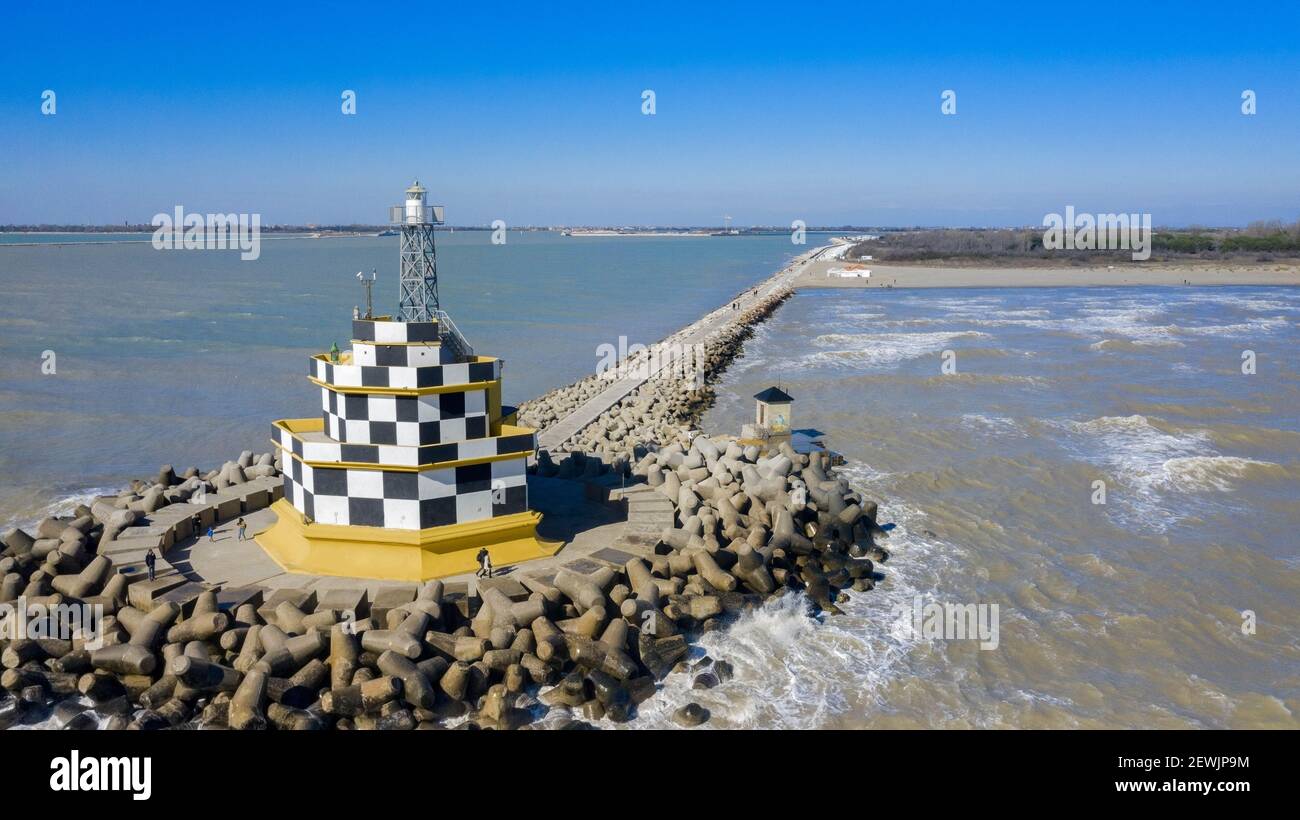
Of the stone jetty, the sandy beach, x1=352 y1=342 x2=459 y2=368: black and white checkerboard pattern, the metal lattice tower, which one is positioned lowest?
the stone jetty

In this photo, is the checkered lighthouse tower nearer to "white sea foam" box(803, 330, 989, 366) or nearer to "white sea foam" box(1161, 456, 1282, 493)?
"white sea foam" box(1161, 456, 1282, 493)

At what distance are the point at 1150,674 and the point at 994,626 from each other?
2.23 meters

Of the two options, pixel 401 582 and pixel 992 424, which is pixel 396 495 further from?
pixel 992 424

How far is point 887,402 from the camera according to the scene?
31625 mm

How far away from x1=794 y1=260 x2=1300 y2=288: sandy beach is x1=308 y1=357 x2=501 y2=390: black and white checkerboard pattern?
79.0m

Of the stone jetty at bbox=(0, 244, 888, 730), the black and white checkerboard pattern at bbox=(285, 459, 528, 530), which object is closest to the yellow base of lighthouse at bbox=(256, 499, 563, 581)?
the black and white checkerboard pattern at bbox=(285, 459, 528, 530)

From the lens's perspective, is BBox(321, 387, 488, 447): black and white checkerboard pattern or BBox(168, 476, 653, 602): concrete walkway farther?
BBox(321, 387, 488, 447): black and white checkerboard pattern

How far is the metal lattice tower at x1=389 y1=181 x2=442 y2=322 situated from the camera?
13.4 meters

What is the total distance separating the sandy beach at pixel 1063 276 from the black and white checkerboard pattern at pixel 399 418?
259 ft

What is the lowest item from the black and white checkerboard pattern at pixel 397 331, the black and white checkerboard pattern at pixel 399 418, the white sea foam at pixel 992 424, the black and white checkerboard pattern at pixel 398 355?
the white sea foam at pixel 992 424

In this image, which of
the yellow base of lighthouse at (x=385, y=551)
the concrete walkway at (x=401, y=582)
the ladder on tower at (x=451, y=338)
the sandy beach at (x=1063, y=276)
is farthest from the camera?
the sandy beach at (x=1063, y=276)

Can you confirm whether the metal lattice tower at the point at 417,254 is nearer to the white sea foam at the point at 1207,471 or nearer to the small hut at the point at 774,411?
the small hut at the point at 774,411

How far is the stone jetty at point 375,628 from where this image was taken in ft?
36.0

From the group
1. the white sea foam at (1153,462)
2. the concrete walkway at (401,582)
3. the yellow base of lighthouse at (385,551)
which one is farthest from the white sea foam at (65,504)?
the white sea foam at (1153,462)
